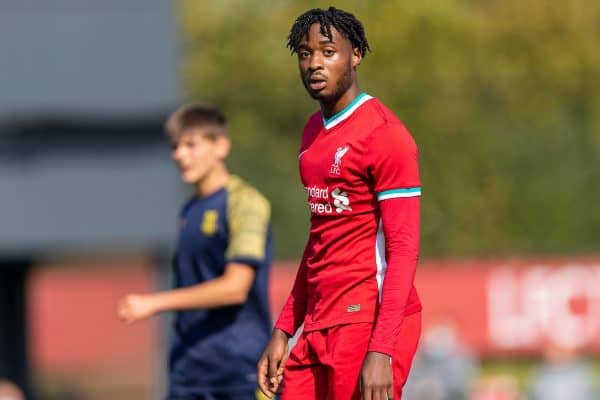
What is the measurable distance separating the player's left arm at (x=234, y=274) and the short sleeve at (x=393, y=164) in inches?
76.4

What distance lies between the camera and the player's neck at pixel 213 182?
294 inches

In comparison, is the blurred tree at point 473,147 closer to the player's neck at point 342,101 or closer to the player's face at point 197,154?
the player's face at point 197,154

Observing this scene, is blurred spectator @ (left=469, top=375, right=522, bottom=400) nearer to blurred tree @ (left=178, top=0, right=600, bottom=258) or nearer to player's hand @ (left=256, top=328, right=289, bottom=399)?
blurred tree @ (left=178, top=0, right=600, bottom=258)

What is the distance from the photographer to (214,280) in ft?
23.5

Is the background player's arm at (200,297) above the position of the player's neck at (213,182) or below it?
below

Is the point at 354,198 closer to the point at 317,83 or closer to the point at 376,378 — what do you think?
the point at 317,83

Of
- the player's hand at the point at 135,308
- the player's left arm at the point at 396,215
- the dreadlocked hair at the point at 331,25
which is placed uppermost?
the dreadlocked hair at the point at 331,25

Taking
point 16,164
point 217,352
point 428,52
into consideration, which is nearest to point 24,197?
point 16,164

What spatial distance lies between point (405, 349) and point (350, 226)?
488 millimetres

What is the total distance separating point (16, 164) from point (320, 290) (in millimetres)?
11681

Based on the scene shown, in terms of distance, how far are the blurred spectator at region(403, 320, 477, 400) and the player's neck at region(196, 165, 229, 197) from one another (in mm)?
10926

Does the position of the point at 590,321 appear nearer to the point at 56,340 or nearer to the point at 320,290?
the point at 56,340

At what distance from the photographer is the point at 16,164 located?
1658 cm

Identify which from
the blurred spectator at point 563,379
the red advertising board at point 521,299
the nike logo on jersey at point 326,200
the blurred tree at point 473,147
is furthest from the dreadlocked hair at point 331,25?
the red advertising board at point 521,299
